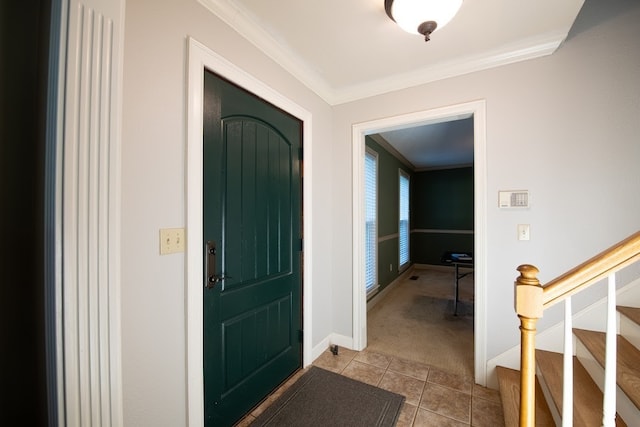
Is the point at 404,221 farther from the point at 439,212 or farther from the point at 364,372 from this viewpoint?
the point at 364,372

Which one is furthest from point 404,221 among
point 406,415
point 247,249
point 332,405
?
point 247,249

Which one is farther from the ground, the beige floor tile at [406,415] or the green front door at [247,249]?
the green front door at [247,249]

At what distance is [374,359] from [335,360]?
0.36 meters

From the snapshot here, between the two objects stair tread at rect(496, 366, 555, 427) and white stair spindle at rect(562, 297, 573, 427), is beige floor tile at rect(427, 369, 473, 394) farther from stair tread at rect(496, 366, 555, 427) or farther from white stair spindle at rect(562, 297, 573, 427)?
white stair spindle at rect(562, 297, 573, 427)

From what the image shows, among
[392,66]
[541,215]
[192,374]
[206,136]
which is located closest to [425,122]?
[392,66]

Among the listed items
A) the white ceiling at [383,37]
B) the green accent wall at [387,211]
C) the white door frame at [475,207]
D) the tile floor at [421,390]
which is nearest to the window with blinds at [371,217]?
the green accent wall at [387,211]

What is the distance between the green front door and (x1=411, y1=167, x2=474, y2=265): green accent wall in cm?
511

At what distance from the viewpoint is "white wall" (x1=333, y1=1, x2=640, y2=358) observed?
1.60 metres

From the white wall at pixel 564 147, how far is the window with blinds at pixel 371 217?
1.63m

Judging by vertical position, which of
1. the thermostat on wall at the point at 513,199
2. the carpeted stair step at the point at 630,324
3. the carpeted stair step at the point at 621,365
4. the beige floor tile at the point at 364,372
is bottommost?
the beige floor tile at the point at 364,372

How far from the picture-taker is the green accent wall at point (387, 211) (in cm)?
399

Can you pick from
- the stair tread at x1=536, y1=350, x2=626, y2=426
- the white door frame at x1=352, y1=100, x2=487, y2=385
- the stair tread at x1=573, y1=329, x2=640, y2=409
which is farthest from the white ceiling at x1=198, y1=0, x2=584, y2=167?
the stair tread at x1=536, y1=350, x2=626, y2=426

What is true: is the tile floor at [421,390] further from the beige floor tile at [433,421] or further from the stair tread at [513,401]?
the stair tread at [513,401]

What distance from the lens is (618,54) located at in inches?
63.4
